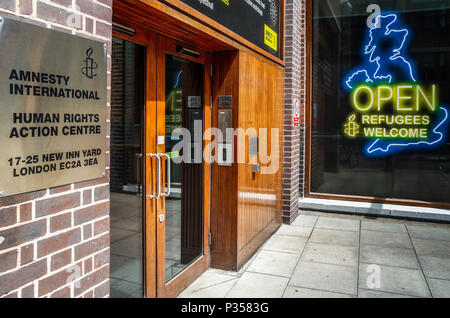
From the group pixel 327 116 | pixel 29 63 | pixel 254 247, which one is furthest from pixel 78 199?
pixel 327 116

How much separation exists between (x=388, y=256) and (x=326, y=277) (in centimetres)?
114

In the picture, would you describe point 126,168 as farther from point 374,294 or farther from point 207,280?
point 374,294

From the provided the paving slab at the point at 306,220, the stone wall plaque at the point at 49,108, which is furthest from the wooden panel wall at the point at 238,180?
the stone wall plaque at the point at 49,108

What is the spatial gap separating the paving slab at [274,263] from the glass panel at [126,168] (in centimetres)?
158

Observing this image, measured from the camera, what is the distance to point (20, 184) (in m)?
1.61

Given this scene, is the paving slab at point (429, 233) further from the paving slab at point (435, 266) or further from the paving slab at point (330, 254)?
the paving slab at point (330, 254)

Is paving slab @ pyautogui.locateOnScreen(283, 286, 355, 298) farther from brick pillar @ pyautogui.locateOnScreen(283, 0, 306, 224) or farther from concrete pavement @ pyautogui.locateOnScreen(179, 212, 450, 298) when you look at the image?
brick pillar @ pyautogui.locateOnScreen(283, 0, 306, 224)

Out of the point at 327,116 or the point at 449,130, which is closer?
the point at 449,130

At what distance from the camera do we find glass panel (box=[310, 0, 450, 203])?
6617 mm

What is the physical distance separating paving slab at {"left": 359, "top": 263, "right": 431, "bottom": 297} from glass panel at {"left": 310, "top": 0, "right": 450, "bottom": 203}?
2976mm

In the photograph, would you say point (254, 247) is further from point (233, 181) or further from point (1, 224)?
point (1, 224)

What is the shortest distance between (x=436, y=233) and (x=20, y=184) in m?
5.78

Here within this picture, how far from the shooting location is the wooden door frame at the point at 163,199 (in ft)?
10.6

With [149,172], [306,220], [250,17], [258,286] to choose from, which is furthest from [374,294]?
[250,17]
